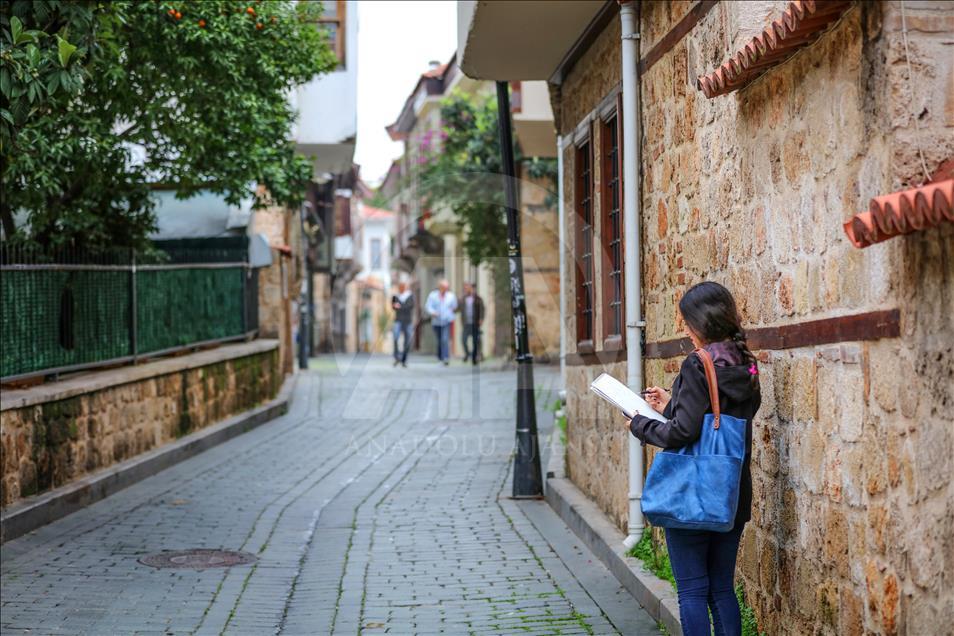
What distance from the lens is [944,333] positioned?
3.80 meters

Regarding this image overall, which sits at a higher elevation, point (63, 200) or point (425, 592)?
point (63, 200)

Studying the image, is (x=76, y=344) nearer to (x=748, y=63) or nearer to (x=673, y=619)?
(x=673, y=619)

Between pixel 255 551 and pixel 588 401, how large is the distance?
289cm

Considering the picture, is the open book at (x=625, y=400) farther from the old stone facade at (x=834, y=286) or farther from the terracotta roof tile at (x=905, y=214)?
the terracotta roof tile at (x=905, y=214)

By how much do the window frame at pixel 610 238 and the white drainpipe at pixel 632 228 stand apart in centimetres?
75

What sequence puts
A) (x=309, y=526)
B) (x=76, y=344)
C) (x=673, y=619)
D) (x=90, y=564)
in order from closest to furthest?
(x=673, y=619), (x=90, y=564), (x=309, y=526), (x=76, y=344)

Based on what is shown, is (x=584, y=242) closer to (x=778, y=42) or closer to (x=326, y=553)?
(x=326, y=553)

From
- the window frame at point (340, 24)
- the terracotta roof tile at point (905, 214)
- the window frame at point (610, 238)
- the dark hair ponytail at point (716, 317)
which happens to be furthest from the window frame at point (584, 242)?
the window frame at point (340, 24)

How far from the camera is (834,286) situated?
450 cm

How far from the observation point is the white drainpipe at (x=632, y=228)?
7.68 meters

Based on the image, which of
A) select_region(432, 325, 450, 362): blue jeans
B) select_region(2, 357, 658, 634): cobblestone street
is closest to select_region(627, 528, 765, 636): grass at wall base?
select_region(2, 357, 658, 634): cobblestone street

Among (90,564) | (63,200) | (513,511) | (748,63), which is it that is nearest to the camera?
(748,63)

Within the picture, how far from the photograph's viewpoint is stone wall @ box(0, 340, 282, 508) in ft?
32.7

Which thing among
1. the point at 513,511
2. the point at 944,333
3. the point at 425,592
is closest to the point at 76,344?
the point at 513,511
